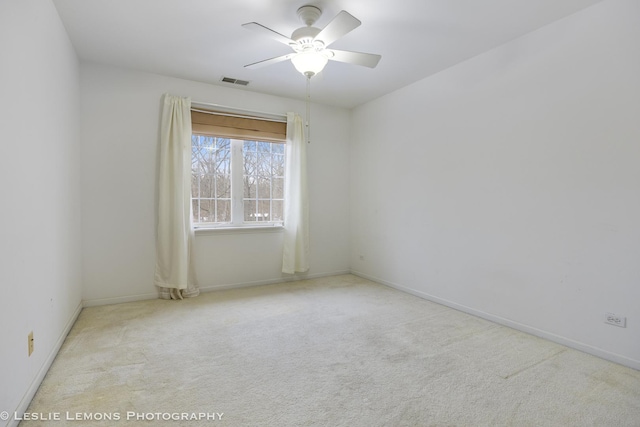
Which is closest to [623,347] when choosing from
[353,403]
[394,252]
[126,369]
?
[353,403]

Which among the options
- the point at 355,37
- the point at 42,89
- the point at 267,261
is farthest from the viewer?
the point at 267,261

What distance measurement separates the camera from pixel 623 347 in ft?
7.43

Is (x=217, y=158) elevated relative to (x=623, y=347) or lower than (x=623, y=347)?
elevated

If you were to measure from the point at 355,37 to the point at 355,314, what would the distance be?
262 centimetres

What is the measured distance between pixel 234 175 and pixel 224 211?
1.61 feet

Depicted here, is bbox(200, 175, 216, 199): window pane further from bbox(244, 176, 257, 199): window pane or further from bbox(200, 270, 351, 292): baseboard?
bbox(200, 270, 351, 292): baseboard

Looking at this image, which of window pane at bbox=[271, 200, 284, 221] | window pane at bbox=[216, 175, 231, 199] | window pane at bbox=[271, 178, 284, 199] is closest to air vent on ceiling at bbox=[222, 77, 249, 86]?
window pane at bbox=[216, 175, 231, 199]

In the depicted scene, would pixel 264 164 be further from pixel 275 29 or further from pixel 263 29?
pixel 263 29

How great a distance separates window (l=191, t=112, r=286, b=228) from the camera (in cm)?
402

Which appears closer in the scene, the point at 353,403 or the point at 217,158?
the point at 353,403

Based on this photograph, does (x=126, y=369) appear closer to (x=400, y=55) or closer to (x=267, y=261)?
(x=267, y=261)

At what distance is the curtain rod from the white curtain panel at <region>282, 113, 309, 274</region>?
0.16m

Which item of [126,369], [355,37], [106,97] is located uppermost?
[355,37]

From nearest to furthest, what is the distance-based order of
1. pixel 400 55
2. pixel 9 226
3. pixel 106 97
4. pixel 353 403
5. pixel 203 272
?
pixel 9 226
pixel 353 403
pixel 400 55
pixel 106 97
pixel 203 272
